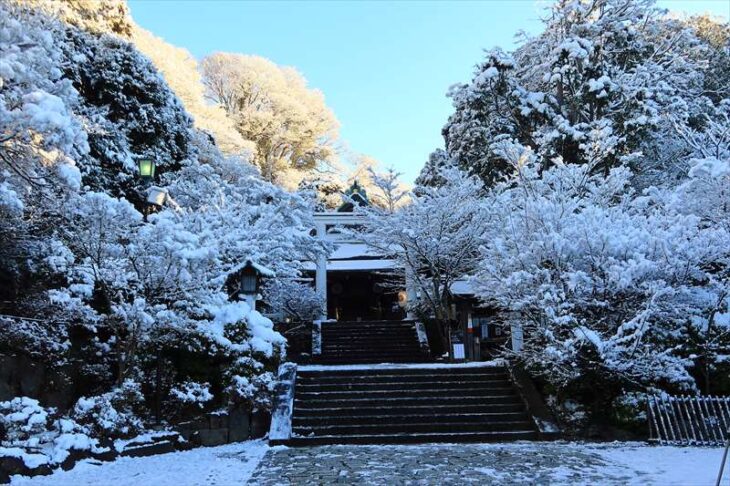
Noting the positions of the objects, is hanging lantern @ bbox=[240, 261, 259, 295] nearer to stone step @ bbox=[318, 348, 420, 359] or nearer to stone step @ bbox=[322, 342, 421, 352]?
stone step @ bbox=[318, 348, 420, 359]

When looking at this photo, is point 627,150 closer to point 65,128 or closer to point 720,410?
point 720,410

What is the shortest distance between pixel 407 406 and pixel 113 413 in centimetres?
422

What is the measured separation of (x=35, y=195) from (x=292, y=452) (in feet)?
15.8

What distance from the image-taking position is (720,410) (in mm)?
7176

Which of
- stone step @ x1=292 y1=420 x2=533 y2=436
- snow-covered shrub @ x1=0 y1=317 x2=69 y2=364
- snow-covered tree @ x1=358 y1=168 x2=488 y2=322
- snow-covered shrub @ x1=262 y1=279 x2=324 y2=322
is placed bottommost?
stone step @ x1=292 y1=420 x2=533 y2=436

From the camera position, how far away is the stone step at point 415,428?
25.4ft

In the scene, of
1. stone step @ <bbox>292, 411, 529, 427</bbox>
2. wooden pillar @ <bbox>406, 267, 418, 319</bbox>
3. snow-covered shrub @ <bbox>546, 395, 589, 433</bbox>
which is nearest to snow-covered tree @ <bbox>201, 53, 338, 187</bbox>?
wooden pillar @ <bbox>406, 267, 418, 319</bbox>

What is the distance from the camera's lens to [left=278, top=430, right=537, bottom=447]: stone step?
24.5 feet

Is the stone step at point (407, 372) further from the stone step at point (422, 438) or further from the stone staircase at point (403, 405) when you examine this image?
the stone step at point (422, 438)

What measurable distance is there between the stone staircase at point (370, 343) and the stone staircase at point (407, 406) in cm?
423

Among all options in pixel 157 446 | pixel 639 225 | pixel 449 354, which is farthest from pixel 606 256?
pixel 157 446

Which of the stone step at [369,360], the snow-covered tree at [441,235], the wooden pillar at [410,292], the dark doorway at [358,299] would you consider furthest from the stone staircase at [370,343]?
the dark doorway at [358,299]

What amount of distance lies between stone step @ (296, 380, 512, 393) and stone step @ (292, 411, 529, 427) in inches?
33.3

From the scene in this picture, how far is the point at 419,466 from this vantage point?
19.3 feet
